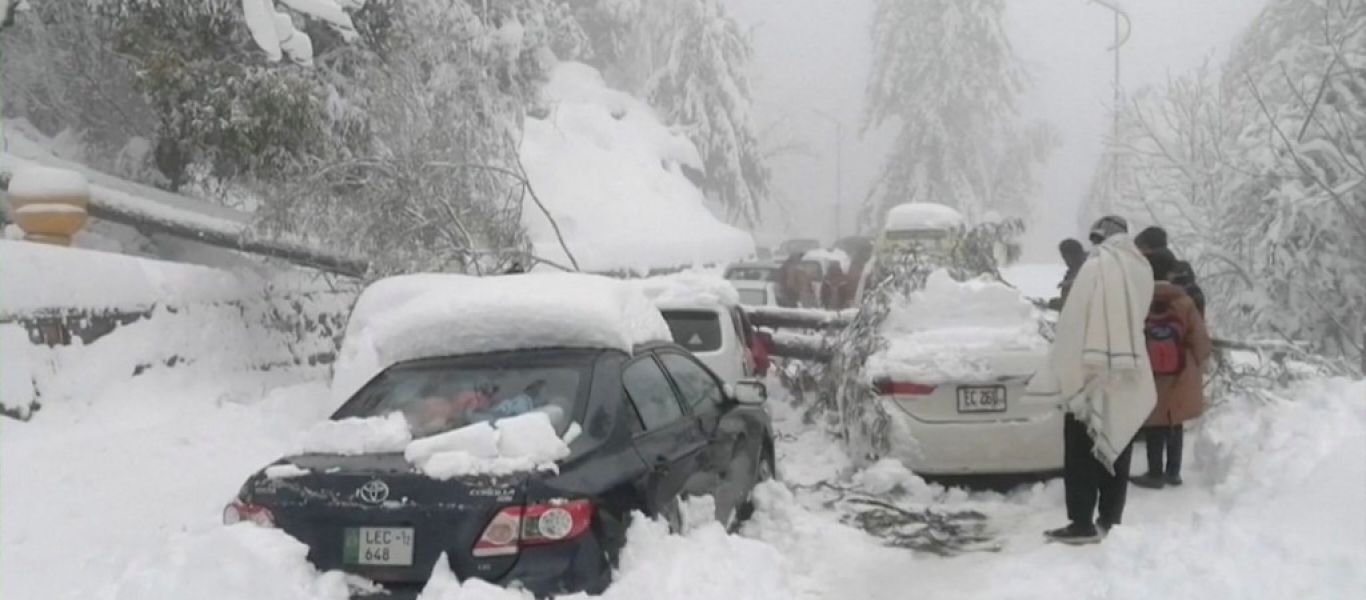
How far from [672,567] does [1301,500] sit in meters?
3.25

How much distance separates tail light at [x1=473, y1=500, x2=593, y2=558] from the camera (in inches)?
165

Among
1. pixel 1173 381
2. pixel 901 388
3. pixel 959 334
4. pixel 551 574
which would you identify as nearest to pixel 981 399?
pixel 901 388

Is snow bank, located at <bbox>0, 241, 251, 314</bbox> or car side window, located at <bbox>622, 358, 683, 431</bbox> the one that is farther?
snow bank, located at <bbox>0, 241, 251, 314</bbox>

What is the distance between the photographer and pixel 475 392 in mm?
5074

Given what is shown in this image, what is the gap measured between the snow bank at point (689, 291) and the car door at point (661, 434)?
3.67 m

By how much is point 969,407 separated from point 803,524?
1506 mm

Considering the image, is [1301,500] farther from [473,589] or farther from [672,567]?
[473,589]

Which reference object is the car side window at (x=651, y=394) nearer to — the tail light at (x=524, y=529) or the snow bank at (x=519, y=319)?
the snow bank at (x=519, y=319)

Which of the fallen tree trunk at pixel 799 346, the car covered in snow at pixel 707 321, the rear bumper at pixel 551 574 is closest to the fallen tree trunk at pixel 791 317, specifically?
the fallen tree trunk at pixel 799 346

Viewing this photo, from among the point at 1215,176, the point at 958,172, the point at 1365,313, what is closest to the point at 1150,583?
the point at 1365,313

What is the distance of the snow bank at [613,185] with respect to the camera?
2338cm

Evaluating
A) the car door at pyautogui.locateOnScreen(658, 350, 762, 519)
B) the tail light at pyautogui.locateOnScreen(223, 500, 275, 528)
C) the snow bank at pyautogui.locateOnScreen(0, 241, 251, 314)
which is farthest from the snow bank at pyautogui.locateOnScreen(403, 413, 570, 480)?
the snow bank at pyautogui.locateOnScreen(0, 241, 251, 314)

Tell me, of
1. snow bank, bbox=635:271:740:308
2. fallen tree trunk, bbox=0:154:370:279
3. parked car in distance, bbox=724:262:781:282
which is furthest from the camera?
parked car in distance, bbox=724:262:781:282

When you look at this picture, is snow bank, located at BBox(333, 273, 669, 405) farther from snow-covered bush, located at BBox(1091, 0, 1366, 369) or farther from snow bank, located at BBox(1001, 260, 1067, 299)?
snow bank, located at BBox(1001, 260, 1067, 299)
